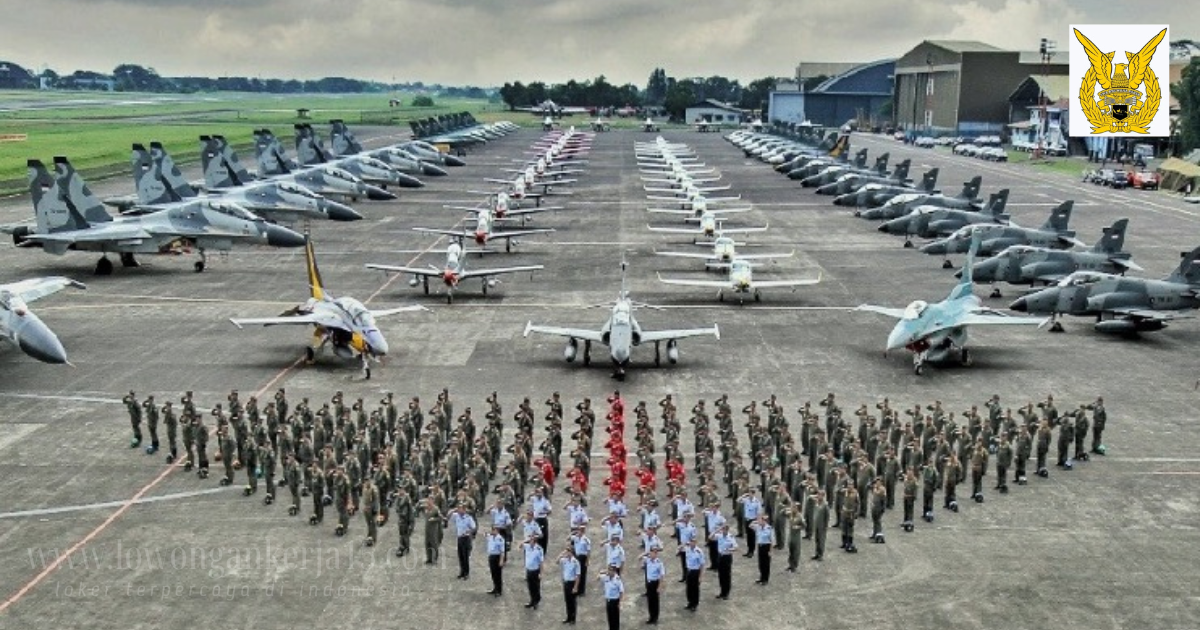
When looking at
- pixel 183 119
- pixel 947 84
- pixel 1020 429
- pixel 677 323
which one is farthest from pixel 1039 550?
pixel 183 119

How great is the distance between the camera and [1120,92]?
105m

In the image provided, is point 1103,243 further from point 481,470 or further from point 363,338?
point 481,470

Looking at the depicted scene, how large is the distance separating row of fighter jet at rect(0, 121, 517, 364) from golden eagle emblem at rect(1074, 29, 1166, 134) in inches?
2707

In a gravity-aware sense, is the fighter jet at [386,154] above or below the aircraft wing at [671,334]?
above

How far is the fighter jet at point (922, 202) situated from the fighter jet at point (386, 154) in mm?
39421

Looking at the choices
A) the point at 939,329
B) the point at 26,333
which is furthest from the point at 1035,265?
the point at 26,333

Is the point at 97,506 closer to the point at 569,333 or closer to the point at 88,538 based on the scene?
the point at 88,538

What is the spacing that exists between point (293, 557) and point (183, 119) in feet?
586

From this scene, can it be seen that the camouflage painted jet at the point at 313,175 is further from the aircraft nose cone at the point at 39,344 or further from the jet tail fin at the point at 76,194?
the aircraft nose cone at the point at 39,344

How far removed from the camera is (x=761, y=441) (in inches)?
858

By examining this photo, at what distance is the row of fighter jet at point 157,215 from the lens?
32.0 meters

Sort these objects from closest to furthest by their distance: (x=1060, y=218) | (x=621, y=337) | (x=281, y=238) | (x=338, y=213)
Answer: (x=621, y=337)
(x=1060, y=218)
(x=281, y=238)
(x=338, y=213)

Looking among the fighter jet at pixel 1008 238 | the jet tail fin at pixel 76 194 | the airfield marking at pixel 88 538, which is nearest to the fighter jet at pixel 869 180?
the fighter jet at pixel 1008 238

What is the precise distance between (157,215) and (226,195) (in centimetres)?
1016
